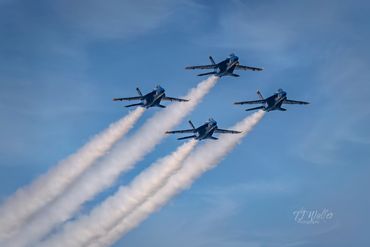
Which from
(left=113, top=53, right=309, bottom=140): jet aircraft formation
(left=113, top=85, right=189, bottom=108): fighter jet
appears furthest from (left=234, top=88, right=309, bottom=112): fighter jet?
(left=113, top=85, right=189, bottom=108): fighter jet

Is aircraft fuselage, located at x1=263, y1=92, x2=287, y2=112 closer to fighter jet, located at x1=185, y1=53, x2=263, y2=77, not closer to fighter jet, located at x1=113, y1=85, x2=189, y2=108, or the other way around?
fighter jet, located at x1=185, y1=53, x2=263, y2=77

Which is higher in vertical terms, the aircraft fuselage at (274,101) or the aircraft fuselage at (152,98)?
the aircraft fuselage at (152,98)

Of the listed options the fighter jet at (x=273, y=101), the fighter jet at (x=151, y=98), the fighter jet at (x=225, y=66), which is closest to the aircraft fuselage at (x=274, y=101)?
the fighter jet at (x=273, y=101)

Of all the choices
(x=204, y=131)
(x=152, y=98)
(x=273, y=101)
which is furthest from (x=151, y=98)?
(x=273, y=101)

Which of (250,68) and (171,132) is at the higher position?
(250,68)

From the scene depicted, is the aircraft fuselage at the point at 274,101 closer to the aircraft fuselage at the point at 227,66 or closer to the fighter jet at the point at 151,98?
the aircraft fuselage at the point at 227,66

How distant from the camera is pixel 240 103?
187000 millimetres

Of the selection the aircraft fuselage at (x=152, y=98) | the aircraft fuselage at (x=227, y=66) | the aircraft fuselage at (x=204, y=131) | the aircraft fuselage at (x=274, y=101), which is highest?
the aircraft fuselage at (x=227, y=66)

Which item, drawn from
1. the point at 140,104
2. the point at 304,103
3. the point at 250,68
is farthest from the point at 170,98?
the point at 304,103

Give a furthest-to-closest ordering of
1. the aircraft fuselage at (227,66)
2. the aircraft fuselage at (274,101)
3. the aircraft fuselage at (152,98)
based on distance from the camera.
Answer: the aircraft fuselage at (274,101) → the aircraft fuselage at (227,66) → the aircraft fuselage at (152,98)

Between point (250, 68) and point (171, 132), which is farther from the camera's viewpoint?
point (250, 68)

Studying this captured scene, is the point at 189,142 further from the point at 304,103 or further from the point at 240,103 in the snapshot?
the point at 304,103

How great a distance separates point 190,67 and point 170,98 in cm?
1061

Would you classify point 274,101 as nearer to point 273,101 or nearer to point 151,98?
point 273,101
